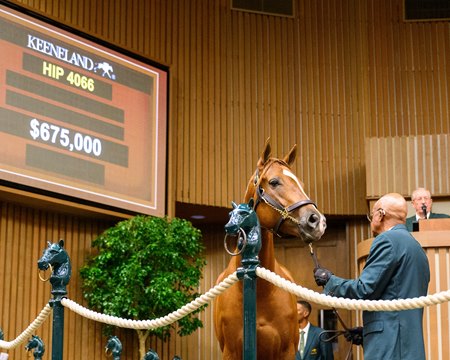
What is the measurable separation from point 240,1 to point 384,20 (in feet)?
6.93

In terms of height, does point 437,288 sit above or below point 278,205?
below

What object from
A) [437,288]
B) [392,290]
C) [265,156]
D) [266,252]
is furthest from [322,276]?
[437,288]

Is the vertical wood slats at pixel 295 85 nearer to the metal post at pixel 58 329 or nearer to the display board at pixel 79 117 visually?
the display board at pixel 79 117

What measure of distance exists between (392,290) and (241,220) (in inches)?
33.6

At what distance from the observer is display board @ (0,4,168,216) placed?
8.95m

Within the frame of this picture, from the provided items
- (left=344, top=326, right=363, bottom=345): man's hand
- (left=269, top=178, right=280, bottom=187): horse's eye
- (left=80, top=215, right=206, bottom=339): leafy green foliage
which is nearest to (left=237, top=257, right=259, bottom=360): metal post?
(left=344, top=326, right=363, bottom=345): man's hand

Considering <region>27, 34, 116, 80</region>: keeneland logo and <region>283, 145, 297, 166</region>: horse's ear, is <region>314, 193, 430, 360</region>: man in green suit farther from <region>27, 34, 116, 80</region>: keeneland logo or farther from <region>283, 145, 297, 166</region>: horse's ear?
<region>27, 34, 116, 80</region>: keeneland logo

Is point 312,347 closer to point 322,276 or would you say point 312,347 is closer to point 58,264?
point 58,264


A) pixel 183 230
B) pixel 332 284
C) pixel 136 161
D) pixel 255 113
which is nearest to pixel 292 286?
pixel 332 284

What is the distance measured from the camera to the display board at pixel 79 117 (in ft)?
29.3

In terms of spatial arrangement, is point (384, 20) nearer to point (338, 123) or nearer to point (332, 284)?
point (338, 123)

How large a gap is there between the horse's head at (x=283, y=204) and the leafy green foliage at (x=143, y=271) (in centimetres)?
408

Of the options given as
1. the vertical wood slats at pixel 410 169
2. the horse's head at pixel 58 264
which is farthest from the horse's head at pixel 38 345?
the vertical wood slats at pixel 410 169

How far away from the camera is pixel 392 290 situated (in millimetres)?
3938
